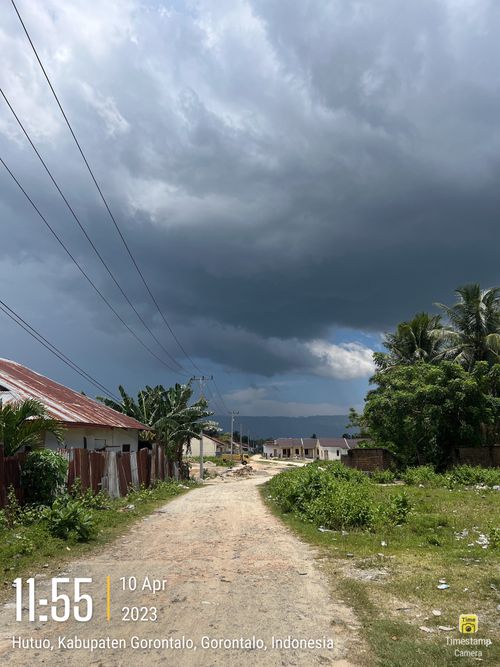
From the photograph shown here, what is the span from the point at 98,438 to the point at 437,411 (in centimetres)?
1816

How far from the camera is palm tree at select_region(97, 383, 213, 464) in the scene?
111ft

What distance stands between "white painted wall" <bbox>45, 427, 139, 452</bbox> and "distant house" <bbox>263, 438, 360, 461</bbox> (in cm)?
8238

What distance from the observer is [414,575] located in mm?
7770

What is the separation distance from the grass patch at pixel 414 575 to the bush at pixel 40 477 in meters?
5.91

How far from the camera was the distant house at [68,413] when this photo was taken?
1942 cm

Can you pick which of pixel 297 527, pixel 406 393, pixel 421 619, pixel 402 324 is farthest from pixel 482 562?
pixel 402 324

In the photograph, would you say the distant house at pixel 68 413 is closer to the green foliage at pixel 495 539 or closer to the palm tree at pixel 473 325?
the green foliage at pixel 495 539

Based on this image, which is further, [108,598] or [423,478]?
[423,478]

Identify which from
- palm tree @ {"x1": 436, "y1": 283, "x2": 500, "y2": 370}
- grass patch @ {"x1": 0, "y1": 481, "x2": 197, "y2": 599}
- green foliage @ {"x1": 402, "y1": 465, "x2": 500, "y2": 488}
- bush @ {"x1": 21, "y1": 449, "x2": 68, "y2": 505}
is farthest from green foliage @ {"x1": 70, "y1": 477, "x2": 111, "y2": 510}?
palm tree @ {"x1": 436, "y1": 283, "x2": 500, "y2": 370}

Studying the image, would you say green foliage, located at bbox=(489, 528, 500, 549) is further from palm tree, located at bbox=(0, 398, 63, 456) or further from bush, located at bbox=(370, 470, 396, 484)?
bush, located at bbox=(370, 470, 396, 484)

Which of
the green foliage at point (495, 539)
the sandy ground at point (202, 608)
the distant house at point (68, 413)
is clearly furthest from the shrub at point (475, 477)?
the distant house at point (68, 413)

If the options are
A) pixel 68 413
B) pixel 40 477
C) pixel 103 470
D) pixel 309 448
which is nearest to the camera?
pixel 40 477

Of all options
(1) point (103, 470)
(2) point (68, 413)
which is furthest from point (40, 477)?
(2) point (68, 413)
